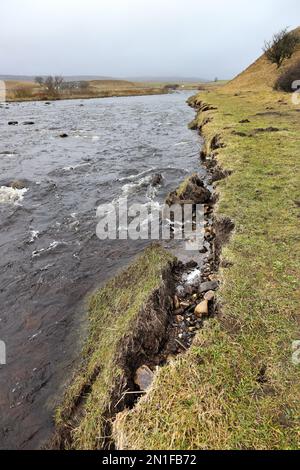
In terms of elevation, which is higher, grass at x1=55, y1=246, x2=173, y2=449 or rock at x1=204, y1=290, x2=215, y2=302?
rock at x1=204, y1=290, x2=215, y2=302

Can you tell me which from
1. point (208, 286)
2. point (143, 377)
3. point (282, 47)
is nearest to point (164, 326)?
point (143, 377)

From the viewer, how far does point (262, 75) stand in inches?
2221

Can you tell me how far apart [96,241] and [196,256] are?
3.50 meters

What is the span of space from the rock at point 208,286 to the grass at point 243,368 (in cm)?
39

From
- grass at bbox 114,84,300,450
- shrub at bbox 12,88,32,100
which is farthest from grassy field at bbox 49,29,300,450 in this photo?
shrub at bbox 12,88,32,100

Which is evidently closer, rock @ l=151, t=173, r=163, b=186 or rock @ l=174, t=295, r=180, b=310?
rock @ l=174, t=295, r=180, b=310

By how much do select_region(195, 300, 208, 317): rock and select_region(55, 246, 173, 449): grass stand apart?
1.01 m

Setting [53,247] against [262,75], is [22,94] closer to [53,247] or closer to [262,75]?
[262,75]

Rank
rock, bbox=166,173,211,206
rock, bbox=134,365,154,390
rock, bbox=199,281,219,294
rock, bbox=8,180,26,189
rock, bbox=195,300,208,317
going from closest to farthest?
rock, bbox=134,365,154,390 < rock, bbox=195,300,208,317 < rock, bbox=199,281,219,294 < rock, bbox=166,173,211,206 < rock, bbox=8,180,26,189

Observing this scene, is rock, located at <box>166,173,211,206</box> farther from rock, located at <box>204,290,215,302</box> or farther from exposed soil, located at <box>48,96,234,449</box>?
rock, located at <box>204,290,215,302</box>

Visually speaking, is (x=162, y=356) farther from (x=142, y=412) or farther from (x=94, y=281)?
(x=94, y=281)

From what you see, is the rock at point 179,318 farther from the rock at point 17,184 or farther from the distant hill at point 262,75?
the distant hill at point 262,75

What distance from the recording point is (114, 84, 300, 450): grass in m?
4.13
